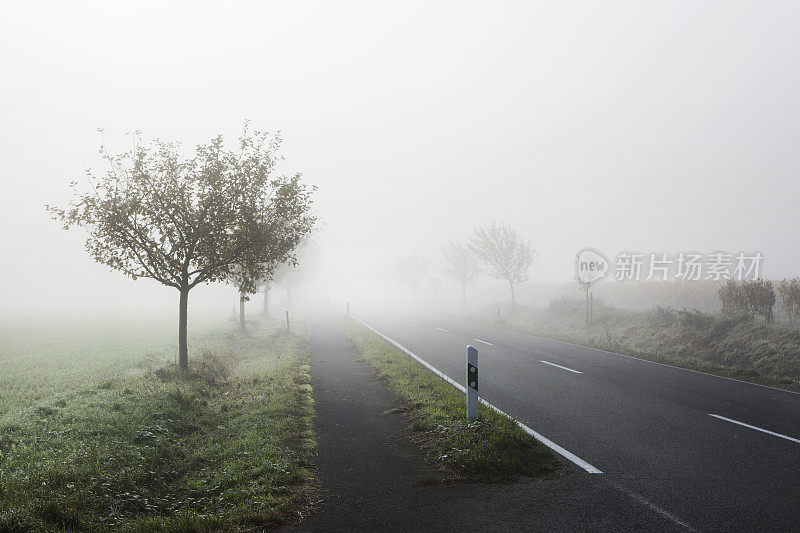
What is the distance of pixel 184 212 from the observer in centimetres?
1153

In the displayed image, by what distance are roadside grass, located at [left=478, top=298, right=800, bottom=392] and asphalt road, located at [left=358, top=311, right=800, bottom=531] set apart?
4.98 ft

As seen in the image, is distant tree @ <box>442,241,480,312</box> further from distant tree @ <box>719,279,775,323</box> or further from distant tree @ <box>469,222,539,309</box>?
distant tree @ <box>719,279,775,323</box>

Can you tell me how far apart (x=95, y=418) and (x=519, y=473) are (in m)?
6.93

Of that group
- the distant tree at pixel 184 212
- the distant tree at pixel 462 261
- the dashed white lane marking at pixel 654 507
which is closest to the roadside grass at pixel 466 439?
the dashed white lane marking at pixel 654 507

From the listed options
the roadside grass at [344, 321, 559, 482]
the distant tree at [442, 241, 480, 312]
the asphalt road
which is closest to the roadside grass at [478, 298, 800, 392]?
the asphalt road

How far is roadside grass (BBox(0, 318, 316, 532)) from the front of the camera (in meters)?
4.70

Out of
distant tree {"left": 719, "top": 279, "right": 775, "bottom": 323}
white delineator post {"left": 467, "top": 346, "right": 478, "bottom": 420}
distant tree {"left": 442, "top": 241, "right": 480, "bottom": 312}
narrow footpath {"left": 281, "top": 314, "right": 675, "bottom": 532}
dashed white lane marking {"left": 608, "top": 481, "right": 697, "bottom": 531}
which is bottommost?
narrow footpath {"left": 281, "top": 314, "right": 675, "bottom": 532}

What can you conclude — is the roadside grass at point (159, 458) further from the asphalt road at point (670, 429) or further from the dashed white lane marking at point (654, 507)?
the asphalt road at point (670, 429)

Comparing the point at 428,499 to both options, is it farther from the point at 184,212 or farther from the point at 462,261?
the point at 462,261

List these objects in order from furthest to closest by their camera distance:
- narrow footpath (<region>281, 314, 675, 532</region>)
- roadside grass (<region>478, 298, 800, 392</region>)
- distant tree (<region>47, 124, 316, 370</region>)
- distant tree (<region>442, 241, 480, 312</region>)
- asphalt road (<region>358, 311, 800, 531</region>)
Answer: distant tree (<region>442, 241, 480, 312</region>), roadside grass (<region>478, 298, 800, 392</region>), distant tree (<region>47, 124, 316, 370</region>), asphalt road (<region>358, 311, 800, 531</region>), narrow footpath (<region>281, 314, 675, 532</region>)

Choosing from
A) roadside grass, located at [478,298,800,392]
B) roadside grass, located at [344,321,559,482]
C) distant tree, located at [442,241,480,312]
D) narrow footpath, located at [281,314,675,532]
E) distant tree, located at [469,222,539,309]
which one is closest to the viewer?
narrow footpath, located at [281,314,675,532]

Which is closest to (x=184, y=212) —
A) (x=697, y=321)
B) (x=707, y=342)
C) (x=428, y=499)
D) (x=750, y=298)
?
(x=428, y=499)

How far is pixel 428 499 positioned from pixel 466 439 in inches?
67.7

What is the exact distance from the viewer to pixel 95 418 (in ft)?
25.4
